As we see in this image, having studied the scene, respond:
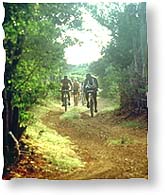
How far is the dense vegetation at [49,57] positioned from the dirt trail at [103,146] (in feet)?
0.34

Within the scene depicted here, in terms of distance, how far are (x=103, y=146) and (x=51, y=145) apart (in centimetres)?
23

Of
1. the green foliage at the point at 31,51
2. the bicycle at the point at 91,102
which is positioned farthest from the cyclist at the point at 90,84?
the green foliage at the point at 31,51

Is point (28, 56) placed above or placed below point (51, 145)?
above

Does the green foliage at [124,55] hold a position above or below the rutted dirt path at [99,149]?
above

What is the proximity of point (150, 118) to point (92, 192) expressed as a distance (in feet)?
1.35

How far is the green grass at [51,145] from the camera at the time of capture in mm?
1669

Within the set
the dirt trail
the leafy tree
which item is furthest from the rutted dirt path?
the leafy tree

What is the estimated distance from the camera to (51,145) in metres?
1.68

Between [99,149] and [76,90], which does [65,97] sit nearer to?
[76,90]

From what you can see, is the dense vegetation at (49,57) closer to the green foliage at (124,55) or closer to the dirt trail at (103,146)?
the green foliage at (124,55)

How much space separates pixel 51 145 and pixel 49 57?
390mm

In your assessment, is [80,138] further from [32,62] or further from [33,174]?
[32,62]

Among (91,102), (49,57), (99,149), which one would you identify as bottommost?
(99,149)

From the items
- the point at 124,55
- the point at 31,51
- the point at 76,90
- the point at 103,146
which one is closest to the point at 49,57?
the point at 31,51
